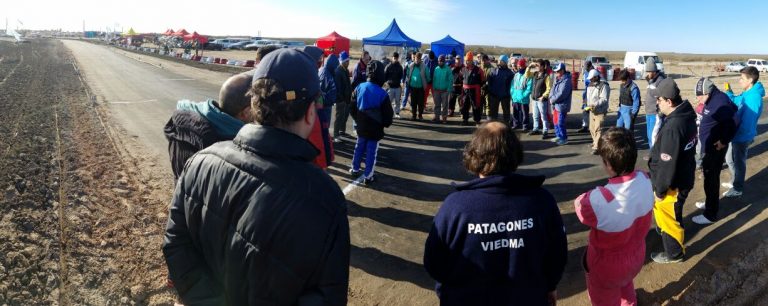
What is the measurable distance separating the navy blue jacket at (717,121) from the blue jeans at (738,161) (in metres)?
1.06

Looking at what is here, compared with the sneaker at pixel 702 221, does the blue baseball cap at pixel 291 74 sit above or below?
above

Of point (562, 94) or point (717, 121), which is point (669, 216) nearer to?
point (717, 121)

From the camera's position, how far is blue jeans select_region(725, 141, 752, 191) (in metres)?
5.90

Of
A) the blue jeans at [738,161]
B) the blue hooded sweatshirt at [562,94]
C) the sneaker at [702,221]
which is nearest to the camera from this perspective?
the sneaker at [702,221]

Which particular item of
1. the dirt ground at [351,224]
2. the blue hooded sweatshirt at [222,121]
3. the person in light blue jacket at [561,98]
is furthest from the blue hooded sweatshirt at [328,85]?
the blue hooded sweatshirt at [222,121]

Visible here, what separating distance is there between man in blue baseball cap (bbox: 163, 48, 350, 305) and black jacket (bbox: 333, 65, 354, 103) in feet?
23.9

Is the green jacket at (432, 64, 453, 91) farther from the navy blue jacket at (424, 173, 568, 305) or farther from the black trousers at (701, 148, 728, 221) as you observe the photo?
the navy blue jacket at (424, 173, 568, 305)

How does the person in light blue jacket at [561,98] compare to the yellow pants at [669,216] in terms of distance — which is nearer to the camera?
the yellow pants at [669,216]

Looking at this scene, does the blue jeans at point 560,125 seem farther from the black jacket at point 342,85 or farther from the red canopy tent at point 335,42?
the red canopy tent at point 335,42

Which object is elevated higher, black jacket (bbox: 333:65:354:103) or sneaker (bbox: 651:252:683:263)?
black jacket (bbox: 333:65:354:103)

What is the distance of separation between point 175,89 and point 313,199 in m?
17.7

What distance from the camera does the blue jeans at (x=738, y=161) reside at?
5.90m

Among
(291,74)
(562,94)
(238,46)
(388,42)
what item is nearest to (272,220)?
(291,74)

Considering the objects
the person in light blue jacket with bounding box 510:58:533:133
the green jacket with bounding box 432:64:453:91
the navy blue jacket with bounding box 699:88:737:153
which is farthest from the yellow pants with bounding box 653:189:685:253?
the green jacket with bounding box 432:64:453:91
